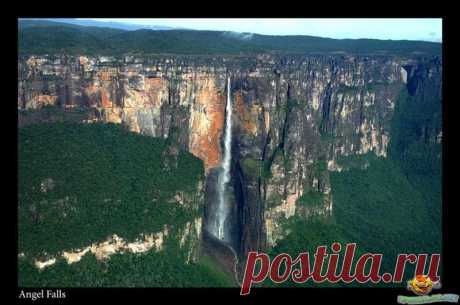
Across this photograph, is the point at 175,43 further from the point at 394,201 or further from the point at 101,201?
the point at 394,201

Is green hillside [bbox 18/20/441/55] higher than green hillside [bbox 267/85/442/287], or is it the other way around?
green hillside [bbox 18/20/441/55]

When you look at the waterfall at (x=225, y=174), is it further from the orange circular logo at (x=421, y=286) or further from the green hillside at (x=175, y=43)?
the orange circular logo at (x=421, y=286)

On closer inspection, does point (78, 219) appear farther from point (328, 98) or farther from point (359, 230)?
point (328, 98)

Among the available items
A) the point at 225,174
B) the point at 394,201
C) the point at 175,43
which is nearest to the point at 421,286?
the point at 225,174

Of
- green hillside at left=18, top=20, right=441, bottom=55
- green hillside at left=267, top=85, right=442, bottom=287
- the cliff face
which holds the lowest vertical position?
green hillside at left=267, top=85, right=442, bottom=287

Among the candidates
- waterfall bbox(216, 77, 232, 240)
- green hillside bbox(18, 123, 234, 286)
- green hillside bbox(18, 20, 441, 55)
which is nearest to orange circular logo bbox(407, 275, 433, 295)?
green hillside bbox(18, 123, 234, 286)

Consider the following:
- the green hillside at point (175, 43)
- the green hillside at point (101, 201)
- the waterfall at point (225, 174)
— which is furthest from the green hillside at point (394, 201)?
the green hillside at point (175, 43)

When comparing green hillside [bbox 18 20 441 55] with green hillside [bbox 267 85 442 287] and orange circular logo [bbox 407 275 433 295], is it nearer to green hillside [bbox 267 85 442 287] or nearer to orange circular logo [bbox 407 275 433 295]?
green hillside [bbox 267 85 442 287]
